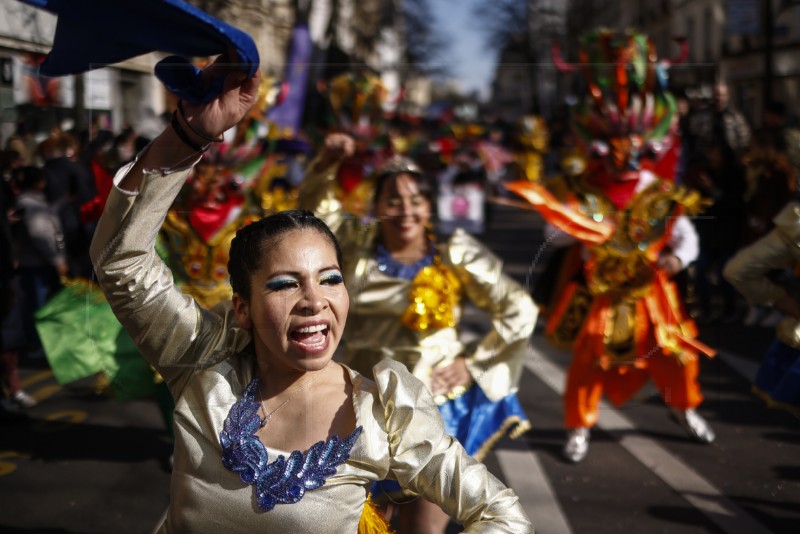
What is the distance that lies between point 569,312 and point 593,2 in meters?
35.0

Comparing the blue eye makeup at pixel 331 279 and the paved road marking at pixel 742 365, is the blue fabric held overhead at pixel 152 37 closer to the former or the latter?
the blue eye makeup at pixel 331 279

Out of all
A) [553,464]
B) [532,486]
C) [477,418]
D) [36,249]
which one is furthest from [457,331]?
[36,249]

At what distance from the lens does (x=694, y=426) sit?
19.1 ft

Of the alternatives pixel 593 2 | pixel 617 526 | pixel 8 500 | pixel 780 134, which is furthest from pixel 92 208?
pixel 593 2

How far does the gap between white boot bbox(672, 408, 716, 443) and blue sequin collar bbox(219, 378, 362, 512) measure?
4.10 meters

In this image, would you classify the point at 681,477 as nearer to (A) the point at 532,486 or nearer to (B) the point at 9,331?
(A) the point at 532,486

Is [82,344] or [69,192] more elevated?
[69,192]

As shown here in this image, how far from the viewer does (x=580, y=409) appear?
5.67 m

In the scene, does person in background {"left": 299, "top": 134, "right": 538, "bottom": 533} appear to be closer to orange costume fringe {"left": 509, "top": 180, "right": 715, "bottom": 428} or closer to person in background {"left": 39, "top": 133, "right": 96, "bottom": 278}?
orange costume fringe {"left": 509, "top": 180, "right": 715, "bottom": 428}

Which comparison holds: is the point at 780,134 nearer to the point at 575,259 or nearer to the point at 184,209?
the point at 575,259

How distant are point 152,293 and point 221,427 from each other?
1.05 ft

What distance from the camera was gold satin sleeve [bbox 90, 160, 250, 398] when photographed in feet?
6.47

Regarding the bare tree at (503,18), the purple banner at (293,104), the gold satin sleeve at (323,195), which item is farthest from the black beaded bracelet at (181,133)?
the bare tree at (503,18)

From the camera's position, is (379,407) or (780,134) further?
(780,134)
